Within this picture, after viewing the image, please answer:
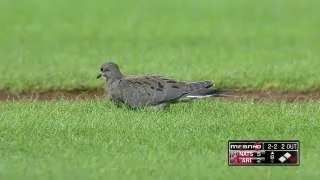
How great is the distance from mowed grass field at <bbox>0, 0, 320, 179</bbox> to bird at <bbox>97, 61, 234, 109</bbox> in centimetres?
20

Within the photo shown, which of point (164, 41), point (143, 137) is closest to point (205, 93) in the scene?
point (143, 137)

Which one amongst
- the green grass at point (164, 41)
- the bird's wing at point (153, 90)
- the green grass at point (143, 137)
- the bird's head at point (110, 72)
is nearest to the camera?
the green grass at point (143, 137)

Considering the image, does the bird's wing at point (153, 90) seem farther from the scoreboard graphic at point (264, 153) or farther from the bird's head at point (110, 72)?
the scoreboard graphic at point (264, 153)

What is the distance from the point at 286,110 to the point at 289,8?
12907 mm

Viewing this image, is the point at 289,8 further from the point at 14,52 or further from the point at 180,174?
the point at 180,174

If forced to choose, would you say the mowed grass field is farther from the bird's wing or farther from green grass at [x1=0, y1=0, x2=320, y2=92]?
the bird's wing

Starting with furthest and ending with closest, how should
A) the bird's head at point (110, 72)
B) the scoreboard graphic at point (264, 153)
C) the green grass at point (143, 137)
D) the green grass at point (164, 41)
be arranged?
the green grass at point (164, 41) → the bird's head at point (110, 72) → the scoreboard graphic at point (264, 153) → the green grass at point (143, 137)

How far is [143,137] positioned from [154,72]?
5.77 metres

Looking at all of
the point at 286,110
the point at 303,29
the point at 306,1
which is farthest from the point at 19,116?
the point at 306,1

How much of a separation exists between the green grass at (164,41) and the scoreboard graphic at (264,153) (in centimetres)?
484

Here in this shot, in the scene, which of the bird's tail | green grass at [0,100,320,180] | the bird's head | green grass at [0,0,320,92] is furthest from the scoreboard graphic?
green grass at [0,0,320,92]

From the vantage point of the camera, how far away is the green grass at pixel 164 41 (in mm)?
16719

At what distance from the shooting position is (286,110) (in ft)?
43.4

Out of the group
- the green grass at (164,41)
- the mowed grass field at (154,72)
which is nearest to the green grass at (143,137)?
the mowed grass field at (154,72)
